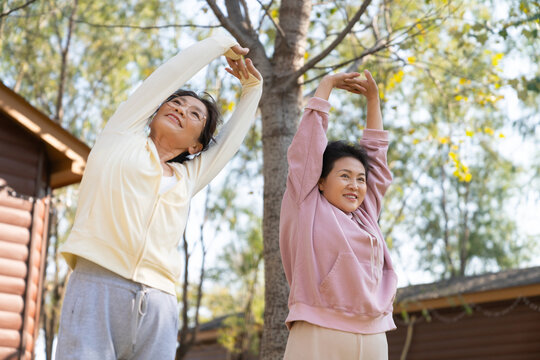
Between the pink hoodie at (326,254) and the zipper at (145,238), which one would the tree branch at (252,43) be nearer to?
the pink hoodie at (326,254)

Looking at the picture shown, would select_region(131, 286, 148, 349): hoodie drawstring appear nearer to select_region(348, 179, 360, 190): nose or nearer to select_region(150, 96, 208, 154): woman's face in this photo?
select_region(150, 96, 208, 154): woman's face

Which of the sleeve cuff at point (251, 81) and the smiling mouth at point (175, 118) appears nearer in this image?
the smiling mouth at point (175, 118)

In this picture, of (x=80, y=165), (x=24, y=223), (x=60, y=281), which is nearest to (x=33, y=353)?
(x=24, y=223)

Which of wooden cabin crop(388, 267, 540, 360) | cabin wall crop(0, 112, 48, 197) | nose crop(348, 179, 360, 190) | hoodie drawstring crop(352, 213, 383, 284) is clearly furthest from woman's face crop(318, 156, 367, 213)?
wooden cabin crop(388, 267, 540, 360)

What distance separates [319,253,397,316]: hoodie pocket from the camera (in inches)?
110

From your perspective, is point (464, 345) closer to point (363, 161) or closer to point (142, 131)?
point (363, 161)

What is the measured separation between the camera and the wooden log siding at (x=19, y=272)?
249 inches

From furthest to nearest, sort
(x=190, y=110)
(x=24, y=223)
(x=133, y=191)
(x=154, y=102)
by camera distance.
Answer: (x=24, y=223)
(x=190, y=110)
(x=154, y=102)
(x=133, y=191)

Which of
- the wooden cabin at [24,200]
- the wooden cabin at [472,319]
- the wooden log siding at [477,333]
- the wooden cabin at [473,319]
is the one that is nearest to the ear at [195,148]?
the wooden cabin at [24,200]

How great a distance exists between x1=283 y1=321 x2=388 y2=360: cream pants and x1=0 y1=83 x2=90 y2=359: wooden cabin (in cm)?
437

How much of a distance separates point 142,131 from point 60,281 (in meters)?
11.8

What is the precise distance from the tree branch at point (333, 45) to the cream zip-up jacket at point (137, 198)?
5.26 feet

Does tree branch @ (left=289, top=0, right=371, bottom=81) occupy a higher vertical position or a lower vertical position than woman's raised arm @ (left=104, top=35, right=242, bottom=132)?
higher

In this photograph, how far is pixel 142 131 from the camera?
8.93 ft
